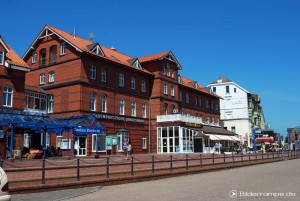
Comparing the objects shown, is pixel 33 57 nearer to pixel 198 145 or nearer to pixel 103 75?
pixel 103 75

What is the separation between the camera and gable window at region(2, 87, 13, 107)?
27.6 metres

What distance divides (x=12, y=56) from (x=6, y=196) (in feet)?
83.0

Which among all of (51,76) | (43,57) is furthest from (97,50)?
(43,57)

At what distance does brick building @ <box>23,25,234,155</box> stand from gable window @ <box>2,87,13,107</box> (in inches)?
239

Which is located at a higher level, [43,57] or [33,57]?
[33,57]

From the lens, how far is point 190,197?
10.8m

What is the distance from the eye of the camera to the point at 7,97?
91.4 ft

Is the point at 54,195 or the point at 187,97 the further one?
the point at 187,97

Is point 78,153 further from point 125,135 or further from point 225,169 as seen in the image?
point 225,169

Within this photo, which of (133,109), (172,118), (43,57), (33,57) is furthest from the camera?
(172,118)

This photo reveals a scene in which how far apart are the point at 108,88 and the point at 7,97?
38.6 feet

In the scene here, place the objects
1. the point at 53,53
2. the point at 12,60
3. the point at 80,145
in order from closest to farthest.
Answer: the point at 12,60 < the point at 80,145 < the point at 53,53

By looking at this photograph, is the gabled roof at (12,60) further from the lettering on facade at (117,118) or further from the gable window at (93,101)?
the lettering on facade at (117,118)

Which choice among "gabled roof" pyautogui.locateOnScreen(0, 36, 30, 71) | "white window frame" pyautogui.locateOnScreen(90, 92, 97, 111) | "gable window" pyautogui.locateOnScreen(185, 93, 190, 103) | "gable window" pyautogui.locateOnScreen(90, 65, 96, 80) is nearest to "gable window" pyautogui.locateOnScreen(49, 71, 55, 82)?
"gable window" pyautogui.locateOnScreen(90, 65, 96, 80)
